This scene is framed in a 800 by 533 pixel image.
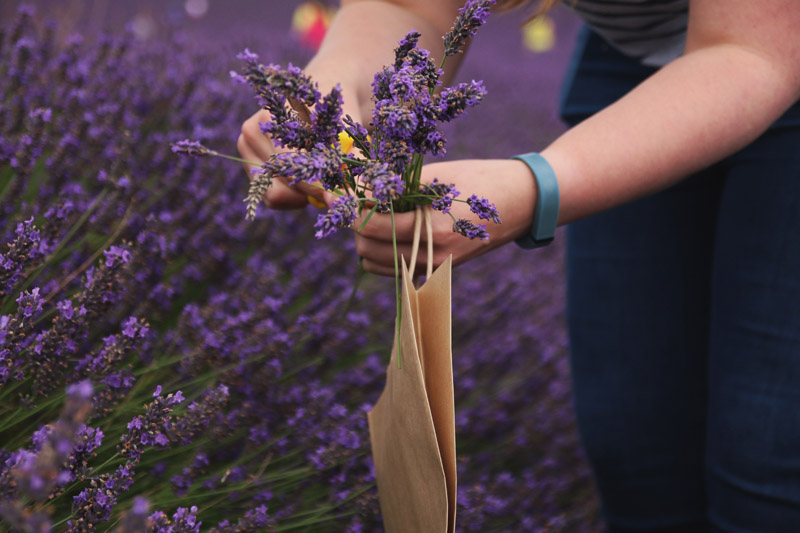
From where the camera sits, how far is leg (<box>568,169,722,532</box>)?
51.1 inches

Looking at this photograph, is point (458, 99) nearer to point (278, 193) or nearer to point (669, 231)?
point (278, 193)

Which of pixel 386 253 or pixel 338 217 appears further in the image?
pixel 386 253

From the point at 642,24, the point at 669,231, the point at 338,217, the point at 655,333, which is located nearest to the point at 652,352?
the point at 655,333

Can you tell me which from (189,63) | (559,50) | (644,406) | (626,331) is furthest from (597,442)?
(559,50)

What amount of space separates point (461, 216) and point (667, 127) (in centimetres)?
27

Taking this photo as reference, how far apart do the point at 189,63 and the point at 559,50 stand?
21.4 feet

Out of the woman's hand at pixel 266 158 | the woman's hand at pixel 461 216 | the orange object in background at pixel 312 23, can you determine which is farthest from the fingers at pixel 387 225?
the orange object in background at pixel 312 23

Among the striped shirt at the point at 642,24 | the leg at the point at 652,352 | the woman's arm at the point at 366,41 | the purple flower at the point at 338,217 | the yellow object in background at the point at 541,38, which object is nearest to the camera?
the purple flower at the point at 338,217

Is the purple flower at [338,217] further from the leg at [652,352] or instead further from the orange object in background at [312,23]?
the orange object in background at [312,23]

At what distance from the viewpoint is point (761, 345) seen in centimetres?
103

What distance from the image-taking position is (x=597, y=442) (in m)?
1.33

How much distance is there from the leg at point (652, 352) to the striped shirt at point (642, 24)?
25 cm

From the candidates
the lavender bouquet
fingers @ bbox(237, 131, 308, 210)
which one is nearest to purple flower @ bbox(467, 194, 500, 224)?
the lavender bouquet

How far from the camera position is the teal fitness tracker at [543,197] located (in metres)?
0.78
